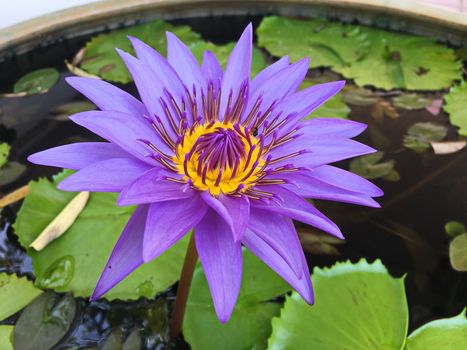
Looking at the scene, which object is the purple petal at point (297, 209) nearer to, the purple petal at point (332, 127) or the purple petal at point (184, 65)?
the purple petal at point (332, 127)

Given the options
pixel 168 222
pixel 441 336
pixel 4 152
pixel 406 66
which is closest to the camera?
pixel 168 222

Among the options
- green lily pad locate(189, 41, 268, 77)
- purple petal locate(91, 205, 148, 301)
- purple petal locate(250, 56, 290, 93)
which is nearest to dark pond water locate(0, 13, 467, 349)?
green lily pad locate(189, 41, 268, 77)

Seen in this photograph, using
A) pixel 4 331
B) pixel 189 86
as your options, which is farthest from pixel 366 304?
pixel 4 331

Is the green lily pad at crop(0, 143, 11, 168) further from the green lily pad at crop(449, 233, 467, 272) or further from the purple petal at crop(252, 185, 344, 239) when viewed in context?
the green lily pad at crop(449, 233, 467, 272)

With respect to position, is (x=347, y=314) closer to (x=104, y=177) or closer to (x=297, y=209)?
(x=297, y=209)

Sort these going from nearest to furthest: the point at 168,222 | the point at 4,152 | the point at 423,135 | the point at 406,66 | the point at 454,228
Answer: the point at 168,222
the point at 454,228
the point at 4,152
the point at 423,135
the point at 406,66

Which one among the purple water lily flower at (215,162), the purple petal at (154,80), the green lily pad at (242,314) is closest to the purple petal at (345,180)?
the purple water lily flower at (215,162)

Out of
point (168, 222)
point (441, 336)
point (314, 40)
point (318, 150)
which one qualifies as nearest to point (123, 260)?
point (168, 222)
